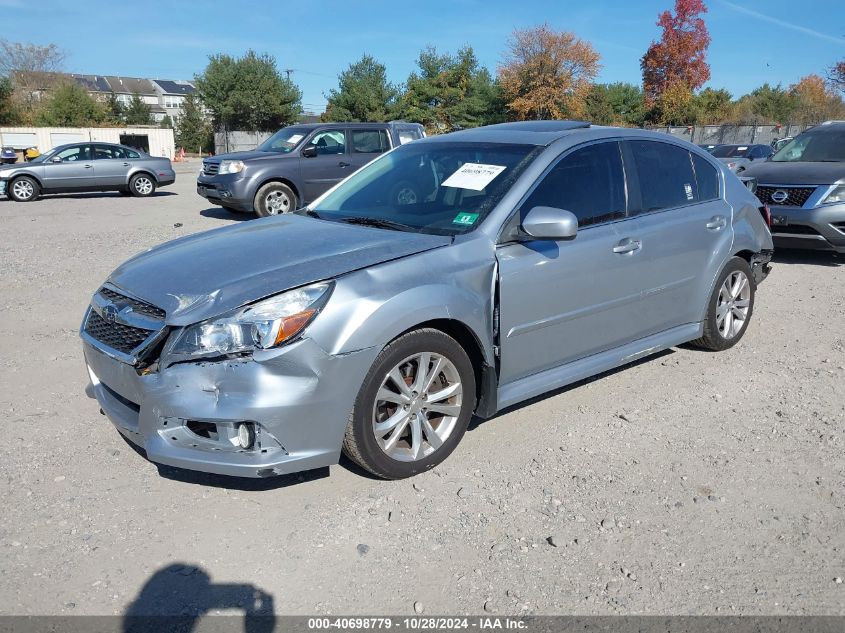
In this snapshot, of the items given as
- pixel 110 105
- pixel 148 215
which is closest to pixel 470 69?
pixel 110 105

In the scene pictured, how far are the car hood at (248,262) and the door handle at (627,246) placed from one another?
4.02ft

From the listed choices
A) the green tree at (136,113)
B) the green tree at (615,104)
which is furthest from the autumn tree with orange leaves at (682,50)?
the green tree at (136,113)

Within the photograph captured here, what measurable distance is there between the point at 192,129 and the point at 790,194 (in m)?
63.5

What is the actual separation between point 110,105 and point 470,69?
31.7 m

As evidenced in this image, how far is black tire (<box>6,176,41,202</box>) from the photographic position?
1733 cm

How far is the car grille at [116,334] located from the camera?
3270 millimetres

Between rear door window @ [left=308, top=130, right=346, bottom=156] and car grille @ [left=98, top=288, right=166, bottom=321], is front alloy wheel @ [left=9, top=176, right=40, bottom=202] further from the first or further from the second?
car grille @ [left=98, top=288, right=166, bottom=321]

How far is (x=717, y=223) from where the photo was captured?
16.7 ft

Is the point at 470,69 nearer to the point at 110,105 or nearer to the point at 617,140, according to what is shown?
the point at 110,105

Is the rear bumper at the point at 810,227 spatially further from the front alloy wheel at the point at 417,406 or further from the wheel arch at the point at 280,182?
the wheel arch at the point at 280,182

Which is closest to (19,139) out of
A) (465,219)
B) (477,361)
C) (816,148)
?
(816,148)

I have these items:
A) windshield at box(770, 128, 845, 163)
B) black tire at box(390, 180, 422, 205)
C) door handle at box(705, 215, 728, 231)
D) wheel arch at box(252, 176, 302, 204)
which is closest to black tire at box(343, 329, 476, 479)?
black tire at box(390, 180, 422, 205)

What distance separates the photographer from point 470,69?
2377 inches

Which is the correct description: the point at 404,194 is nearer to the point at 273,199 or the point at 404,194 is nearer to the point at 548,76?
the point at 273,199
